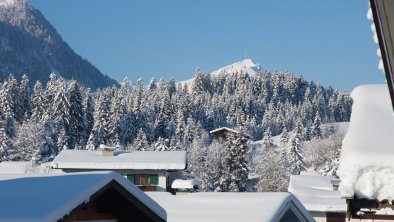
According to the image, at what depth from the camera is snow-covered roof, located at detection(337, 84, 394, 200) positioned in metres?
5.17

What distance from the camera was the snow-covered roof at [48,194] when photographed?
9.30m

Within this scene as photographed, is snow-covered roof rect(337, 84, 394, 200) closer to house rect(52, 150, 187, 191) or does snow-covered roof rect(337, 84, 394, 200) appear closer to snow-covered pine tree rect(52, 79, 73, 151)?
house rect(52, 150, 187, 191)

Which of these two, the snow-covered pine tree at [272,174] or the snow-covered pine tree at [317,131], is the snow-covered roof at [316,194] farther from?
the snow-covered pine tree at [317,131]

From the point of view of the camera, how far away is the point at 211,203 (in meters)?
18.9

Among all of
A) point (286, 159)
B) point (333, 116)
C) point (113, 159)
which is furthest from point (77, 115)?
point (333, 116)

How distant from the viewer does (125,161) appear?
45594 millimetres

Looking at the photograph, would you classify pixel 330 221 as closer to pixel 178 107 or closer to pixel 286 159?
pixel 286 159

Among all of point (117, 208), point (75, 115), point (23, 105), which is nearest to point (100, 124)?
point (75, 115)

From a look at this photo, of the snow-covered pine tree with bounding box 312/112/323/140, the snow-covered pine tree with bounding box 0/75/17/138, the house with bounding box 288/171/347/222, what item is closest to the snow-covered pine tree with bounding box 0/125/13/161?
the snow-covered pine tree with bounding box 0/75/17/138

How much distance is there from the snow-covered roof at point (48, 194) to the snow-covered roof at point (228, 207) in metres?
4.86

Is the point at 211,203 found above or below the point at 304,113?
below

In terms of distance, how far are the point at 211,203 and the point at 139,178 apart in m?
26.7


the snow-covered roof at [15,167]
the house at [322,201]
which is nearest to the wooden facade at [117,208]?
the house at [322,201]

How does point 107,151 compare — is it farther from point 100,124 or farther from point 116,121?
point 116,121
